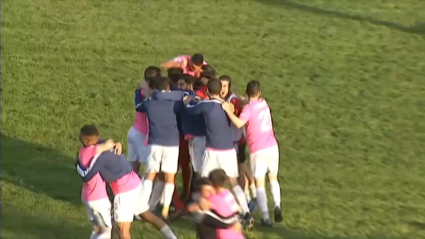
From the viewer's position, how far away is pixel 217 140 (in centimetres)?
1058

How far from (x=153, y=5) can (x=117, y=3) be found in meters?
1.10

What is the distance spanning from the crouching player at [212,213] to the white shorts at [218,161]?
204cm

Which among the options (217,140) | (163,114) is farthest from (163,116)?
(217,140)

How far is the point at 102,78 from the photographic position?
747 inches

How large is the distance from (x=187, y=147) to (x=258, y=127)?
116 centimetres

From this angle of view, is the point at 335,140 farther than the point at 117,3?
No

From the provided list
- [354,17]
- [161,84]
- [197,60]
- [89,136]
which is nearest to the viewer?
[89,136]

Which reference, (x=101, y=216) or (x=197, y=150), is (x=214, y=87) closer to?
(x=197, y=150)

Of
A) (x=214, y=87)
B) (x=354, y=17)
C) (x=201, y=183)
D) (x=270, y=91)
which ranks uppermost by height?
(x=214, y=87)

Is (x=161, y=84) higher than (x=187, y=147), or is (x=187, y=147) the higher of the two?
(x=161, y=84)

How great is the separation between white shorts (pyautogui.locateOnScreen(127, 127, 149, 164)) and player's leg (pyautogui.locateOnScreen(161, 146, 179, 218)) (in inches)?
17.7

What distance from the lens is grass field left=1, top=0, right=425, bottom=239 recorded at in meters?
12.0

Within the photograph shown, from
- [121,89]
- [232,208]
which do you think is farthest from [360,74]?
[232,208]

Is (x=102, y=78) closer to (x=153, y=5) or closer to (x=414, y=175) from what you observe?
(x=153, y=5)
